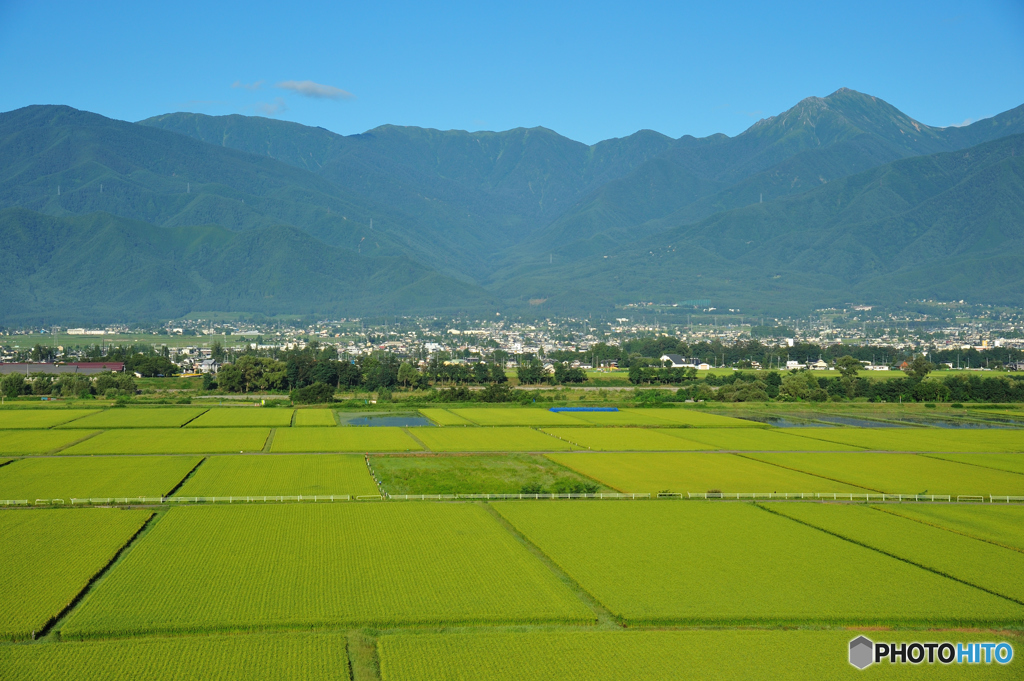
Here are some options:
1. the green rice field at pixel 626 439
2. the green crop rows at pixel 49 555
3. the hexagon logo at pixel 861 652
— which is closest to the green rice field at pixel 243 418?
the green rice field at pixel 626 439

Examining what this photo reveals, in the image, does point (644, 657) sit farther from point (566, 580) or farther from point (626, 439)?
point (626, 439)

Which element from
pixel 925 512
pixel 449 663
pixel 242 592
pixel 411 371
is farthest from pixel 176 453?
pixel 411 371

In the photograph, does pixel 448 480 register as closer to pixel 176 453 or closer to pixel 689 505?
pixel 689 505

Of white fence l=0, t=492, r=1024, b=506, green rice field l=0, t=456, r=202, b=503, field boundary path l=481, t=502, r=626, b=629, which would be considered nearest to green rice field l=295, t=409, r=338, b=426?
green rice field l=0, t=456, r=202, b=503

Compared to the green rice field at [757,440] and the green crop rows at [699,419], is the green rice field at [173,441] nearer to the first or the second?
the green rice field at [757,440]

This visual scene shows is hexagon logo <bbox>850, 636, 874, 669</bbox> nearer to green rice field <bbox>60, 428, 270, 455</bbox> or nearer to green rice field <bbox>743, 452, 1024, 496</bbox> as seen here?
A: green rice field <bbox>743, 452, 1024, 496</bbox>

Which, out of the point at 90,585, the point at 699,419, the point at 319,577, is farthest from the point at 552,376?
the point at 90,585

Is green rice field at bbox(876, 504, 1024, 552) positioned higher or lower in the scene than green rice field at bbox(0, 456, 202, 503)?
lower
